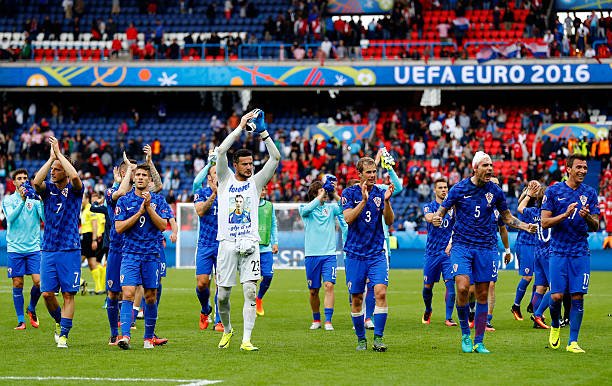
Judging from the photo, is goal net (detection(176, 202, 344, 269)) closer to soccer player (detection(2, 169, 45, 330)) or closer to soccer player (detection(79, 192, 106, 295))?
soccer player (detection(79, 192, 106, 295))

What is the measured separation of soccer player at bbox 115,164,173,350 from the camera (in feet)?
44.3

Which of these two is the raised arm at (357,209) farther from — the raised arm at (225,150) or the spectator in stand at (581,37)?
the spectator in stand at (581,37)

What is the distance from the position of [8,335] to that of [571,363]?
8.21 m

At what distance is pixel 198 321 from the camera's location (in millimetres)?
18266

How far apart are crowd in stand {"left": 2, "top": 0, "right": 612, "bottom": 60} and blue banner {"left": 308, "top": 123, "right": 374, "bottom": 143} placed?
3.13 metres

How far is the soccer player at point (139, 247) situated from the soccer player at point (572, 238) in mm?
4965

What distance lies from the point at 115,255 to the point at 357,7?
40.2m

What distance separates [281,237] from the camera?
3616 centimetres

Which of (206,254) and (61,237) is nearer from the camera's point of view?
(61,237)

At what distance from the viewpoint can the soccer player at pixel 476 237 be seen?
1328cm

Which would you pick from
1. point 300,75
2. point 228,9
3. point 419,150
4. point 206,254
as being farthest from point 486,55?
point 206,254

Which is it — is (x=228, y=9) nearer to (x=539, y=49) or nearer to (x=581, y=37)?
(x=539, y=49)

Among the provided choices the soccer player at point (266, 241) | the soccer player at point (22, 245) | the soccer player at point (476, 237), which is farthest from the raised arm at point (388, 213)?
the soccer player at point (22, 245)

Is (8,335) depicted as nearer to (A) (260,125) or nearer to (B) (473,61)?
(A) (260,125)
